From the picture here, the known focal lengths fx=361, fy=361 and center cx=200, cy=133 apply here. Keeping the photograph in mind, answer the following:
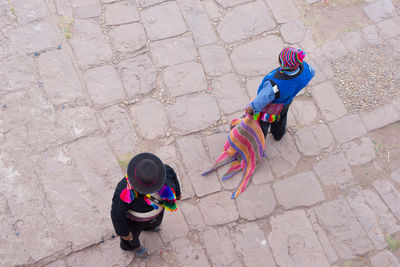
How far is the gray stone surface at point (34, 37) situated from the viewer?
15.3ft

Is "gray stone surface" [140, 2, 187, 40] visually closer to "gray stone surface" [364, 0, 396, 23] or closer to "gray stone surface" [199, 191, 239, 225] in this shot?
"gray stone surface" [199, 191, 239, 225]

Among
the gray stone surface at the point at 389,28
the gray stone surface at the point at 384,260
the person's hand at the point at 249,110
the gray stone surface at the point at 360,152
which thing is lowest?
the gray stone surface at the point at 384,260

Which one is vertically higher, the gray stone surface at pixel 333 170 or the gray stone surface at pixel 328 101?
the gray stone surface at pixel 328 101

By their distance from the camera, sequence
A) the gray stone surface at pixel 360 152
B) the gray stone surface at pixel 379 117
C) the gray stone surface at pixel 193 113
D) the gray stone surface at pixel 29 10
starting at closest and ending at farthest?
the gray stone surface at pixel 360 152 < the gray stone surface at pixel 193 113 < the gray stone surface at pixel 379 117 < the gray stone surface at pixel 29 10

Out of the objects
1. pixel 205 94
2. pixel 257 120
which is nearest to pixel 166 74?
pixel 205 94

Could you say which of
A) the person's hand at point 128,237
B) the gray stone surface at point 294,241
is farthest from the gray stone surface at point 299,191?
the person's hand at point 128,237

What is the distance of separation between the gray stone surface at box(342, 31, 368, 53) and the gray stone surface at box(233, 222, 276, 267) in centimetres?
282

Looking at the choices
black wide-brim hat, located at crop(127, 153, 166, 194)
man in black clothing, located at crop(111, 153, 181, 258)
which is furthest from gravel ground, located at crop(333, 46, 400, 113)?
black wide-brim hat, located at crop(127, 153, 166, 194)

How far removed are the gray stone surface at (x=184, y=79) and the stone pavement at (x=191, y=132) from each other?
0.02 meters

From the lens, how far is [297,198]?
13.3 ft

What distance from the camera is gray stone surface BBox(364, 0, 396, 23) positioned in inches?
205

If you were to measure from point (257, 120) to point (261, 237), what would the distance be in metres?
1.25

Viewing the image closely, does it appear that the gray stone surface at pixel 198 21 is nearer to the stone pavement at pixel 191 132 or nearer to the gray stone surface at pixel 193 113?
the stone pavement at pixel 191 132

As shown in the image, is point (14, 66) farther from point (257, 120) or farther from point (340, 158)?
point (340, 158)
